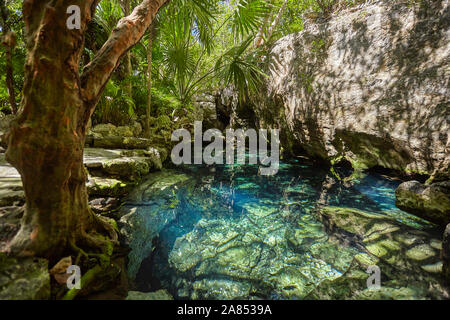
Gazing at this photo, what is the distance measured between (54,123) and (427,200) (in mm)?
4104

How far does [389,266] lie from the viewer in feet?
5.80

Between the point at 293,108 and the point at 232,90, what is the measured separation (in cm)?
429

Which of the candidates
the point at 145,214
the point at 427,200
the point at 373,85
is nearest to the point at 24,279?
the point at 145,214

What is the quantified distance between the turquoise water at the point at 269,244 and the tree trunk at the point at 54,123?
81 centimetres

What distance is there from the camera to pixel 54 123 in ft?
3.58

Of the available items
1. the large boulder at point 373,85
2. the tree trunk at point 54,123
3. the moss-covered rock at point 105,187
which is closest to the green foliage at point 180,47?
the large boulder at point 373,85

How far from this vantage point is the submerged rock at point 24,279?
3.30ft

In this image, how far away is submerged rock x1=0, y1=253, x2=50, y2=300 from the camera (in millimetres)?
1006

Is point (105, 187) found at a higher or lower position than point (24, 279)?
higher

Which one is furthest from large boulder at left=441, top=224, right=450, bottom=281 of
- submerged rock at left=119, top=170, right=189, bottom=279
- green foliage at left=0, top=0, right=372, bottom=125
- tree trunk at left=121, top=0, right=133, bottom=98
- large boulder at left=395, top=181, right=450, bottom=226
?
tree trunk at left=121, top=0, right=133, bottom=98

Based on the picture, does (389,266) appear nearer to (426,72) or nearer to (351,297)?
(351,297)

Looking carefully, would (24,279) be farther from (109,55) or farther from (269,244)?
(269,244)

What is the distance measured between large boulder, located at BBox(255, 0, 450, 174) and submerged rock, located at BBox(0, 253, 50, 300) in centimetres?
490

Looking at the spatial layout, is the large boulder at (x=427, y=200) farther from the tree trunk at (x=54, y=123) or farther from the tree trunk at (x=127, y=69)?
the tree trunk at (x=127, y=69)
